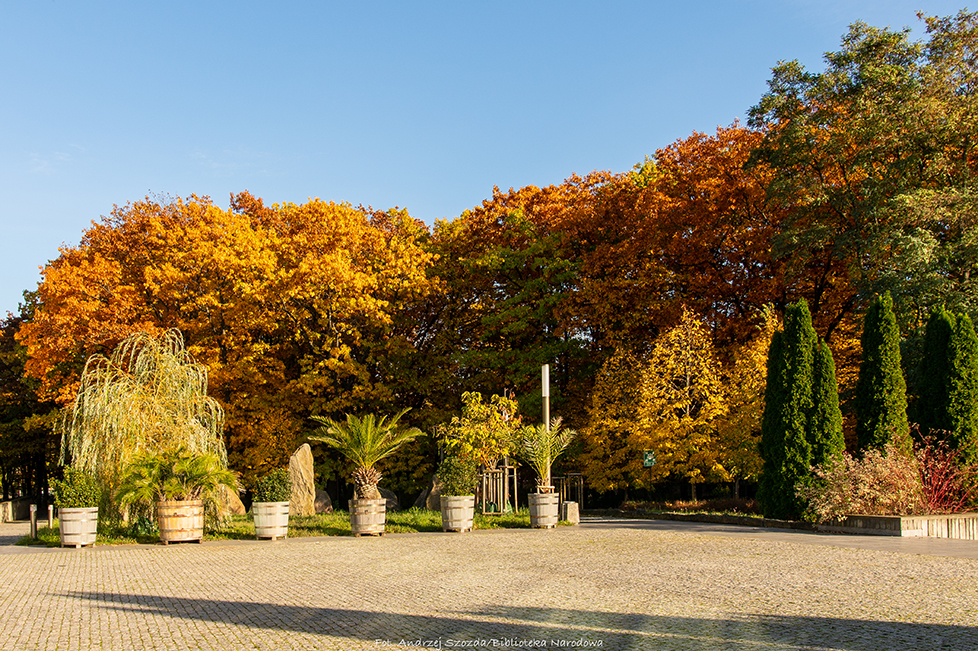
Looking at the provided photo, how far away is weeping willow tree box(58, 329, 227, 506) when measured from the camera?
16.2 meters

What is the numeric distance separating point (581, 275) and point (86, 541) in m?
19.0

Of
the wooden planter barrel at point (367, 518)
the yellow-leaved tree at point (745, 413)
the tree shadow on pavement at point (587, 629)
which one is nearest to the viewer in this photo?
the tree shadow on pavement at point (587, 629)

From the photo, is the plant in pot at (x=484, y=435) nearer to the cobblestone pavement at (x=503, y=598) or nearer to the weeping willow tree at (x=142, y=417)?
the cobblestone pavement at (x=503, y=598)

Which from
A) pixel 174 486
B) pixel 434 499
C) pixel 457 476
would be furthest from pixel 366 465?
pixel 434 499

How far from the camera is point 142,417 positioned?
16.8 metres

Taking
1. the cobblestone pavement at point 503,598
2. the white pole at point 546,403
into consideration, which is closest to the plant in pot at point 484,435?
the white pole at point 546,403

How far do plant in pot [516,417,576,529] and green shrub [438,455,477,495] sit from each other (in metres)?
1.36

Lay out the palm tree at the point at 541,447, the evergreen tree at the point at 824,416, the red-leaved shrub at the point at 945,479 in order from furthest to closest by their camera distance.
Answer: the palm tree at the point at 541,447, the evergreen tree at the point at 824,416, the red-leaved shrub at the point at 945,479

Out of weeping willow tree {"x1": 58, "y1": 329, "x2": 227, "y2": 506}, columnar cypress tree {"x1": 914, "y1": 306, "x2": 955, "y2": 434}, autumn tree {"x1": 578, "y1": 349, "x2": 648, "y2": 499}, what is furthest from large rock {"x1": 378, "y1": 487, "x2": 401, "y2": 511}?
columnar cypress tree {"x1": 914, "y1": 306, "x2": 955, "y2": 434}

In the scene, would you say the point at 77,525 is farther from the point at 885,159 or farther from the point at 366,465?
the point at 885,159

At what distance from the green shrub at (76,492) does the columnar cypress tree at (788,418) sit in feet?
46.3

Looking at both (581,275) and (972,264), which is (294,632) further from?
(581,275)

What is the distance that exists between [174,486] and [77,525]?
5.77ft

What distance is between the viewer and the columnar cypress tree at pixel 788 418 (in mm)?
16984
